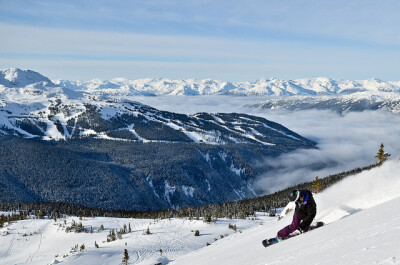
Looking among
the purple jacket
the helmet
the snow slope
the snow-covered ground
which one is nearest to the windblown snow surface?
the snow slope

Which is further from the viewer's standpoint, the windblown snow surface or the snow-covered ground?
the snow-covered ground

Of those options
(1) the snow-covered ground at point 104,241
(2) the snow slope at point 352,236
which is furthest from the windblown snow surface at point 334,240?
(1) the snow-covered ground at point 104,241

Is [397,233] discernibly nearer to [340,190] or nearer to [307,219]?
[307,219]

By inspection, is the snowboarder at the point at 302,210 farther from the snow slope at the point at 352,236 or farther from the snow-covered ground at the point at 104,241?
the snow-covered ground at the point at 104,241

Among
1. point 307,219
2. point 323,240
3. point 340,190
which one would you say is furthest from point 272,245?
point 340,190

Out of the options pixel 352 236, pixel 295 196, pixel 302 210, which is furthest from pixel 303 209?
pixel 352 236

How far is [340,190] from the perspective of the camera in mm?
26031

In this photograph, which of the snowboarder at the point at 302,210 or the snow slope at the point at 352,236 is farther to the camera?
the snowboarder at the point at 302,210

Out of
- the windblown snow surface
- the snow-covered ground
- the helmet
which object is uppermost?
the helmet

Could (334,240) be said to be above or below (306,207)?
below

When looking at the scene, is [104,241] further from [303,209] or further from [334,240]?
[334,240]

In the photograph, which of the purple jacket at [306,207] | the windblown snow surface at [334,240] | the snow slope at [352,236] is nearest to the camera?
the snow slope at [352,236]

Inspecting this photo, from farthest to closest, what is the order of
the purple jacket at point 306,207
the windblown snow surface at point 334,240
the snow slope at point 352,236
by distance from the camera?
the purple jacket at point 306,207
the windblown snow surface at point 334,240
the snow slope at point 352,236

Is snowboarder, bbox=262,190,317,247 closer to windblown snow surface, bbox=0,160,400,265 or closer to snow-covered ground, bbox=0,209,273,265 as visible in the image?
windblown snow surface, bbox=0,160,400,265
